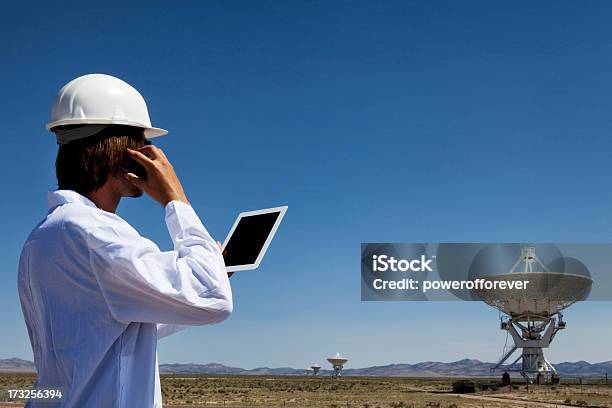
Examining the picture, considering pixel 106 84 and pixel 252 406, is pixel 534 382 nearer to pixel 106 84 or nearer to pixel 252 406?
pixel 252 406

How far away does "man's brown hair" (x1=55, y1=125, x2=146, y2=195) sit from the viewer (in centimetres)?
213

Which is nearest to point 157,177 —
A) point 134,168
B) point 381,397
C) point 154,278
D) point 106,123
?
point 134,168

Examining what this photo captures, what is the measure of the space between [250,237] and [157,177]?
0.58 m

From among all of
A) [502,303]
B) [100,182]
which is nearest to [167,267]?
[100,182]

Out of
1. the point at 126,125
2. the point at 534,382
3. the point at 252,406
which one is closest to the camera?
the point at 126,125

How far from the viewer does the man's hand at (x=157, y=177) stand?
2.07 meters

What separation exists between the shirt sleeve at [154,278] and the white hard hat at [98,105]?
0.32 meters

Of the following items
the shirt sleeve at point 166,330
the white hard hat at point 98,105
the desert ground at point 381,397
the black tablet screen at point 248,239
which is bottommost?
the desert ground at point 381,397

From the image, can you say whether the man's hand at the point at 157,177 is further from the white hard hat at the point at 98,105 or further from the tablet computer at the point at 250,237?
the tablet computer at the point at 250,237

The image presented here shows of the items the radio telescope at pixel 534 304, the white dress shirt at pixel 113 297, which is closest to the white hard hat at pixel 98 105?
the white dress shirt at pixel 113 297

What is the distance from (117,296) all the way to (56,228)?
0.25m

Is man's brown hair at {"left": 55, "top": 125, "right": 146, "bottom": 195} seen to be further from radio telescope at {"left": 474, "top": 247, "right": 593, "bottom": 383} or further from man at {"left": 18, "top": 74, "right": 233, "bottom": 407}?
radio telescope at {"left": 474, "top": 247, "right": 593, "bottom": 383}

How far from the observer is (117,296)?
74.8 inches

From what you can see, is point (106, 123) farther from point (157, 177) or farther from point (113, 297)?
point (113, 297)
